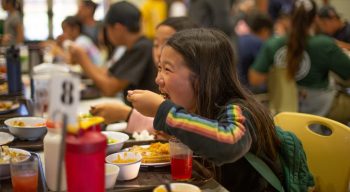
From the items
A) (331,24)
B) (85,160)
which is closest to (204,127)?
(85,160)

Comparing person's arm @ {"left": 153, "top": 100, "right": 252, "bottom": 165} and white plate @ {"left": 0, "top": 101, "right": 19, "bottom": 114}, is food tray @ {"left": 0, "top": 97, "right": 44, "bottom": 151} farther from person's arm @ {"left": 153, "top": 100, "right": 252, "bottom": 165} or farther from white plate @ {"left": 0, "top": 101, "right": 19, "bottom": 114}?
person's arm @ {"left": 153, "top": 100, "right": 252, "bottom": 165}

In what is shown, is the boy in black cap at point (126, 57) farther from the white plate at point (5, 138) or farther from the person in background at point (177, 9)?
the person in background at point (177, 9)

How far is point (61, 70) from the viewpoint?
2.94ft

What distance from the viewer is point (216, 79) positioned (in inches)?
58.3

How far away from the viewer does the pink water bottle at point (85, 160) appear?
954mm

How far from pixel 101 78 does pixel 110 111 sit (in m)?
1.33

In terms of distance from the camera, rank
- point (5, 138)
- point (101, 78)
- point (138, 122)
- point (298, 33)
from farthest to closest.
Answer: point (298, 33) → point (101, 78) → point (138, 122) → point (5, 138)

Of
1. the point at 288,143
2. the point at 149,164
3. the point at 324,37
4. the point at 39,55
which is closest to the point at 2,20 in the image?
the point at 39,55

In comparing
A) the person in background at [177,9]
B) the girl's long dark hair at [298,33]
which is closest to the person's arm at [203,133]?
the girl's long dark hair at [298,33]

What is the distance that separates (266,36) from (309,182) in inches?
129

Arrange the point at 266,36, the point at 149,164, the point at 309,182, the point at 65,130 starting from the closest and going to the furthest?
1. the point at 65,130
2. the point at 149,164
3. the point at 309,182
4. the point at 266,36

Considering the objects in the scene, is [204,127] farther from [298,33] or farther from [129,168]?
[298,33]

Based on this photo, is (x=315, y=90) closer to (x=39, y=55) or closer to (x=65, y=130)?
(x=39, y=55)

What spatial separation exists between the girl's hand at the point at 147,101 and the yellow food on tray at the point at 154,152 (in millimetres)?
180
